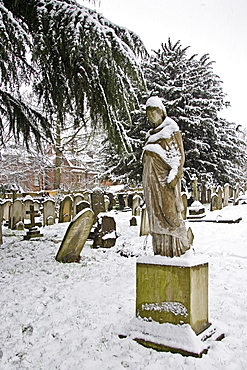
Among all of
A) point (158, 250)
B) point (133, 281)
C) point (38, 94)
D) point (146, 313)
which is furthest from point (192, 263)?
point (38, 94)

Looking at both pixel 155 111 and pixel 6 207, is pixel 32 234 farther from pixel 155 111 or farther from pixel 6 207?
pixel 155 111

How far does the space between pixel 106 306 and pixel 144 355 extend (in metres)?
1.29

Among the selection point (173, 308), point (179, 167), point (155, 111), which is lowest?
point (173, 308)

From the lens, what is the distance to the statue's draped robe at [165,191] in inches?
141

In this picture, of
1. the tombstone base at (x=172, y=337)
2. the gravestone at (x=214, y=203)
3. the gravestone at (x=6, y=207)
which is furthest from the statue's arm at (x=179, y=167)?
the gravestone at (x=214, y=203)

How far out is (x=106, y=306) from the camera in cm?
437

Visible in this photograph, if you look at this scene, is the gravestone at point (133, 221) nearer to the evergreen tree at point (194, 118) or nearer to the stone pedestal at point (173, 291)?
the stone pedestal at point (173, 291)

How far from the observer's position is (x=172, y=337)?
3262 mm

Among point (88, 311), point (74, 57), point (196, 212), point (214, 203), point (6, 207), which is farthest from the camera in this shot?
point (214, 203)

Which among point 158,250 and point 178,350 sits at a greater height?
point 158,250

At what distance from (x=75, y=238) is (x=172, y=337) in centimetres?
348

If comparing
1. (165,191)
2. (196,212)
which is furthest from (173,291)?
(196,212)

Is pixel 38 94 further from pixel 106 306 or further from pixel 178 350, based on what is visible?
pixel 178 350

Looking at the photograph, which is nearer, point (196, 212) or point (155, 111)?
point (155, 111)
